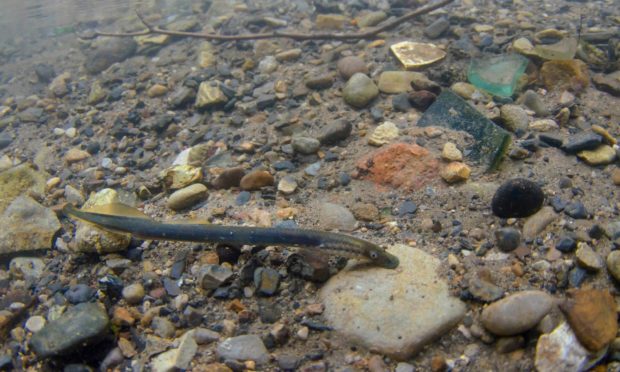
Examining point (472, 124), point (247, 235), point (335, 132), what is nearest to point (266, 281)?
point (247, 235)

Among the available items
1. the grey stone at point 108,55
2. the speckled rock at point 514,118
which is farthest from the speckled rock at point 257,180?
the grey stone at point 108,55

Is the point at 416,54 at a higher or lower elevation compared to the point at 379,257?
higher

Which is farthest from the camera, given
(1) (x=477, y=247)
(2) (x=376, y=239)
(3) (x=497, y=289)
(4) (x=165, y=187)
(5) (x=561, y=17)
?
(5) (x=561, y=17)

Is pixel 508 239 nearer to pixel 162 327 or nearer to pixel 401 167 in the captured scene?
pixel 401 167

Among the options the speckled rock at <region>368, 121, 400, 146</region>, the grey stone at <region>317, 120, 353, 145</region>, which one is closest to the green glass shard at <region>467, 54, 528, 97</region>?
the speckled rock at <region>368, 121, 400, 146</region>

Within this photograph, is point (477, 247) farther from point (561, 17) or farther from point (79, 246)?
point (561, 17)


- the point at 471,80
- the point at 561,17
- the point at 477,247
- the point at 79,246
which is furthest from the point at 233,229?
the point at 561,17

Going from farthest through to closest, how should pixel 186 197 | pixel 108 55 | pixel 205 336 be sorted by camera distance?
pixel 108 55 < pixel 186 197 < pixel 205 336
